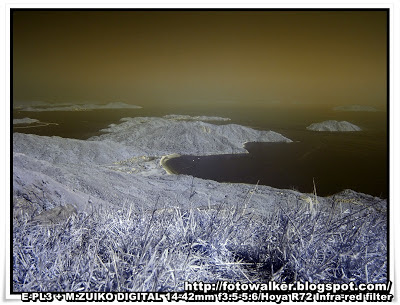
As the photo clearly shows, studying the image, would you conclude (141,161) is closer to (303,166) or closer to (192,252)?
(303,166)

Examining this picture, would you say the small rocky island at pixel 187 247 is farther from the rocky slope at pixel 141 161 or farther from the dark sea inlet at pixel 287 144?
the rocky slope at pixel 141 161

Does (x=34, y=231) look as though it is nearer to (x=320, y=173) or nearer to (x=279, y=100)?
(x=279, y=100)

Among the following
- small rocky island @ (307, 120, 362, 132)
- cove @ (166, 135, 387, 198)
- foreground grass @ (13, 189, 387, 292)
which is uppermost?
small rocky island @ (307, 120, 362, 132)

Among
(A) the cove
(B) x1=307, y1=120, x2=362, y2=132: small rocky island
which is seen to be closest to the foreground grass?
(A) the cove

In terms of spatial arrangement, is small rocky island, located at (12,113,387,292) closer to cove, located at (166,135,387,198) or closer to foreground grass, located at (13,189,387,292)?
foreground grass, located at (13,189,387,292)

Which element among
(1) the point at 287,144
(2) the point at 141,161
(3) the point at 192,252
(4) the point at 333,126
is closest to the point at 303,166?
(1) the point at 287,144

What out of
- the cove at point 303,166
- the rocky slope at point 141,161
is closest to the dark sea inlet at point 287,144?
the cove at point 303,166
